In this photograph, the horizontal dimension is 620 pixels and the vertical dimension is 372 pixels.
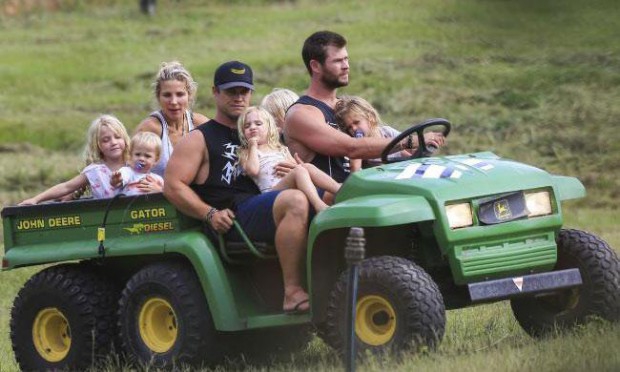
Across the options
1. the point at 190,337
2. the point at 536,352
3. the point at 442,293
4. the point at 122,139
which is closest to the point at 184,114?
the point at 122,139

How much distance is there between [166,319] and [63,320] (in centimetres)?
75

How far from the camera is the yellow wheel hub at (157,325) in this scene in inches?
287

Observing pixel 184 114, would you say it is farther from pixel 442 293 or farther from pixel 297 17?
pixel 297 17

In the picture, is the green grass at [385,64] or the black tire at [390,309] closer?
the green grass at [385,64]

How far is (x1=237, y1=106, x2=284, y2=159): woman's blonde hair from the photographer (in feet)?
23.2

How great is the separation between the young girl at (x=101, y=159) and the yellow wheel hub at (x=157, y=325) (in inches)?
34.1

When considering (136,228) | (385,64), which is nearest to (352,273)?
(136,228)

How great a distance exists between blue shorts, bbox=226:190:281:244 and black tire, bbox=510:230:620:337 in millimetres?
1400

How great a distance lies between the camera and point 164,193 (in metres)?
7.21

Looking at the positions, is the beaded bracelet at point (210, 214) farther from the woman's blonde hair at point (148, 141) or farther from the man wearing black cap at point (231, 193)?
the woman's blonde hair at point (148, 141)

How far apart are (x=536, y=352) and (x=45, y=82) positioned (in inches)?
1349

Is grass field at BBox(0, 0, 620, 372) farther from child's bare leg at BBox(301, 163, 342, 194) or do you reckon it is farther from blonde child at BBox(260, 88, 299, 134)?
blonde child at BBox(260, 88, 299, 134)

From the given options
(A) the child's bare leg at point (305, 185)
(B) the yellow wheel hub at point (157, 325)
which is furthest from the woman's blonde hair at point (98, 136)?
(A) the child's bare leg at point (305, 185)

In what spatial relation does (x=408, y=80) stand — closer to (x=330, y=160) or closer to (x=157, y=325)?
(x=330, y=160)
